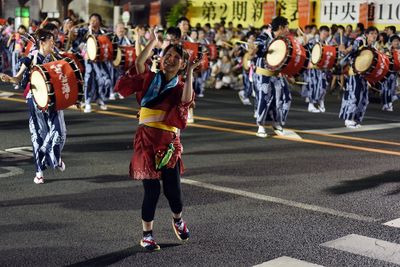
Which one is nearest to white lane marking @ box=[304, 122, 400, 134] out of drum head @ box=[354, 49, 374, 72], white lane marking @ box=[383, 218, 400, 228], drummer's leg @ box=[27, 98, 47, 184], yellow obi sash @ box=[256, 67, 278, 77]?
drum head @ box=[354, 49, 374, 72]

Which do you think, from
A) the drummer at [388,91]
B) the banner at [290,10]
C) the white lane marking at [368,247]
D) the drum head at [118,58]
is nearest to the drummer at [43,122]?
the white lane marking at [368,247]

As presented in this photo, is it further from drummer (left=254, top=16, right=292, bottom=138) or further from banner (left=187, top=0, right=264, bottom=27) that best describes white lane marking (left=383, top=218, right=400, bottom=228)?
banner (left=187, top=0, right=264, bottom=27)

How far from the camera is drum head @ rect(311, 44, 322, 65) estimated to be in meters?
13.7

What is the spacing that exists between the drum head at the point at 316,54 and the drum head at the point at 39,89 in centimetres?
797

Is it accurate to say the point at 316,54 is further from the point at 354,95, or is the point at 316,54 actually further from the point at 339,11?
the point at 339,11

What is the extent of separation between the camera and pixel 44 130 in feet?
24.0

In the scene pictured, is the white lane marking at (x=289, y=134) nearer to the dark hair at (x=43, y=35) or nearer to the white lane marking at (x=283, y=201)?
the white lane marking at (x=283, y=201)

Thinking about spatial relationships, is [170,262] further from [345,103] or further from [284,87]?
[345,103]

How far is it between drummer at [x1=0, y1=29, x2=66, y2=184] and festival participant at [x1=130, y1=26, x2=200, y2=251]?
238 centimetres

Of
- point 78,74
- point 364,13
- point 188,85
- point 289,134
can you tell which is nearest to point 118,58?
point 289,134

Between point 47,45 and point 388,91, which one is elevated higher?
point 47,45

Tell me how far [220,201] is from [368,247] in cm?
172

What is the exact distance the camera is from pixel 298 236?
17.5 feet

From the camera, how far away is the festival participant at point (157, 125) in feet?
16.3
